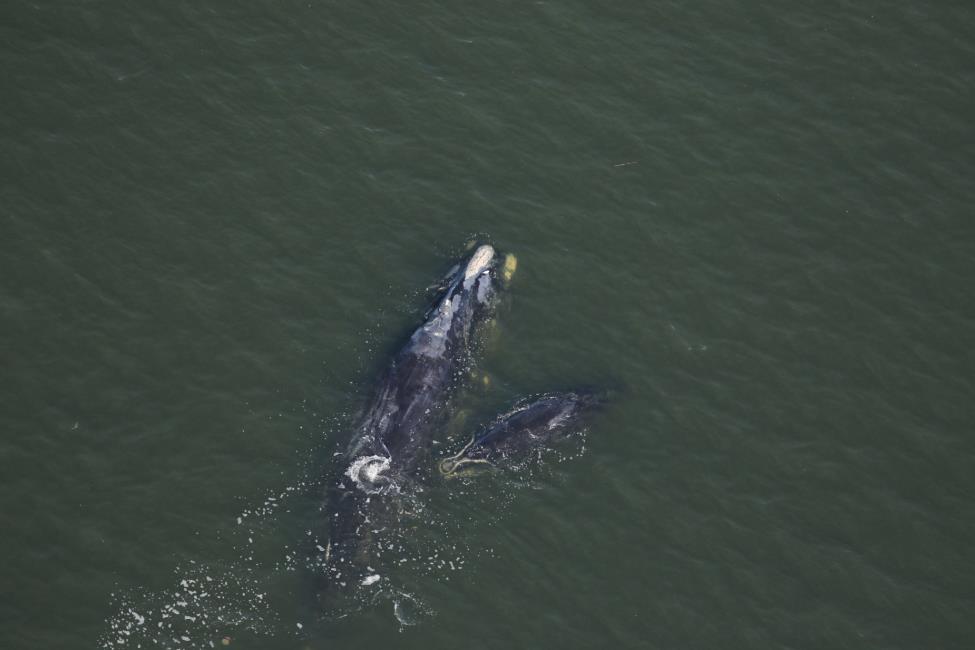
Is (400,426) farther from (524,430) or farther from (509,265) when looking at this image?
(509,265)

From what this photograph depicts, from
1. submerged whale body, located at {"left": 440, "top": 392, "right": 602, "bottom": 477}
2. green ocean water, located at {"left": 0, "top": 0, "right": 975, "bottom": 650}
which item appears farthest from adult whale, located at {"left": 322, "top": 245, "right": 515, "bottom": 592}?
submerged whale body, located at {"left": 440, "top": 392, "right": 602, "bottom": 477}

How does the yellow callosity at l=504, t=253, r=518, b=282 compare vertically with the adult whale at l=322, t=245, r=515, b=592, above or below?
above

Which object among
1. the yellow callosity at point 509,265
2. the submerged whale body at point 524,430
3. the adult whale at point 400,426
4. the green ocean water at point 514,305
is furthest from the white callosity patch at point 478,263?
the submerged whale body at point 524,430

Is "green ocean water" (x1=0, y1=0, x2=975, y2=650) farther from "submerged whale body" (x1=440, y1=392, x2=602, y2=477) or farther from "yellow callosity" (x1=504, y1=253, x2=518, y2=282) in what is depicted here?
"submerged whale body" (x1=440, y1=392, x2=602, y2=477)

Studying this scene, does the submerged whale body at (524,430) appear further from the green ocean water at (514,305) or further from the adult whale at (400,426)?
the adult whale at (400,426)

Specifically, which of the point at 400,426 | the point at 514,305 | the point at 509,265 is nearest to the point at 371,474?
the point at 400,426

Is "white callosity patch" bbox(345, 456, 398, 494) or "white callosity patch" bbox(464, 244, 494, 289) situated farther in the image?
"white callosity patch" bbox(464, 244, 494, 289)
